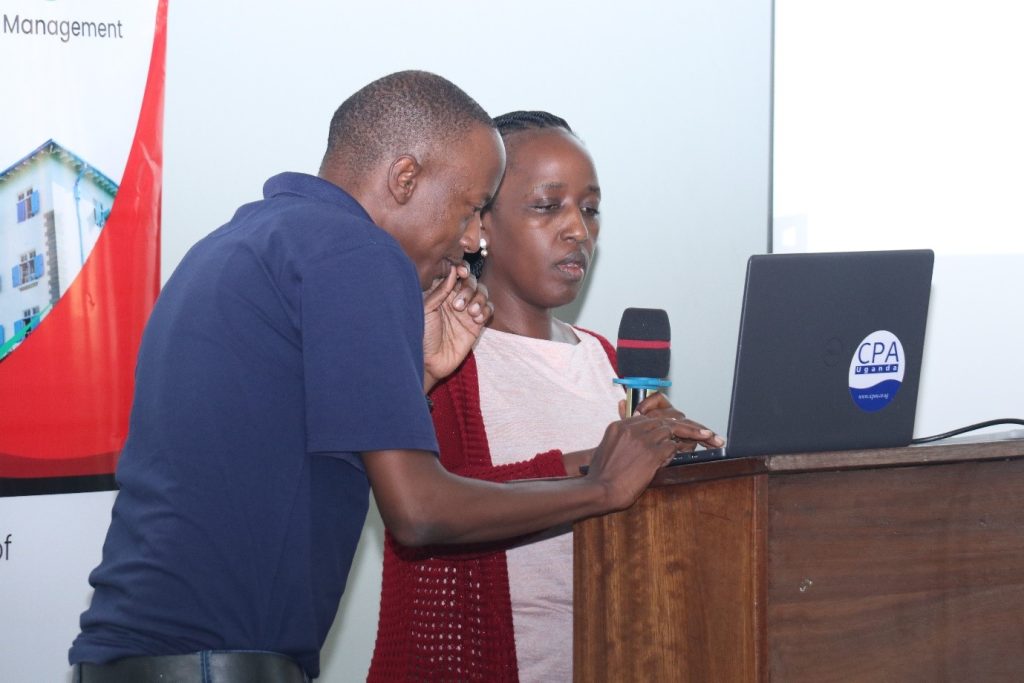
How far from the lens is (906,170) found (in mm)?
3449

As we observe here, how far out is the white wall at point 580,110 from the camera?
299 centimetres

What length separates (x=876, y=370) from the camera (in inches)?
64.2

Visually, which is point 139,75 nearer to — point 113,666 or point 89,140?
point 89,140

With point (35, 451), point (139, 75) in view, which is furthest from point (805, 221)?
point (35, 451)

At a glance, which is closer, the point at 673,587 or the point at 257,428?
the point at 257,428

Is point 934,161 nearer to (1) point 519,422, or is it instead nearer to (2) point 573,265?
(2) point 573,265

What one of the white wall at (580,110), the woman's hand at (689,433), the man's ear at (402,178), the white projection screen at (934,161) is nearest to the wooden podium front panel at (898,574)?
the woman's hand at (689,433)

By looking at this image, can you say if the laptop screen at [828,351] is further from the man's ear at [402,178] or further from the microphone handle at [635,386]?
the man's ear at [402,178]

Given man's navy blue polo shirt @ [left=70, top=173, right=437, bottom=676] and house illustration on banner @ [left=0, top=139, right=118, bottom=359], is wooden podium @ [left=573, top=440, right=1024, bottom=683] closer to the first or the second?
man's navy blue polo shirt @ [left=70, top=173, right=437, bottom=676]

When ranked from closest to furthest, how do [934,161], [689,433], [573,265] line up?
[689,433], [573,265], [934,161]

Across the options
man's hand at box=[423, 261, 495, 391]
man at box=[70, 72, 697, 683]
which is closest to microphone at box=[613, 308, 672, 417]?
man's hand at box=[423, 261, 495, 391]

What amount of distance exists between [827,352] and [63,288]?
6.44ft

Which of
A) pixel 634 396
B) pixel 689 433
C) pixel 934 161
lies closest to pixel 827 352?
pixel 689 433

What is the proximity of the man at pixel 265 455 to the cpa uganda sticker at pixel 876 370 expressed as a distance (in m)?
0.58
